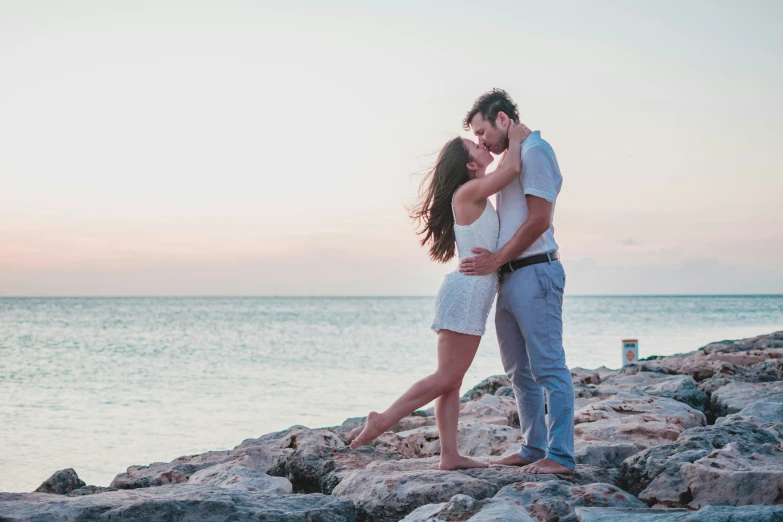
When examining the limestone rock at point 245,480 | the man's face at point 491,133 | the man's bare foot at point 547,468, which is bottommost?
the limestone rock at point 245,480

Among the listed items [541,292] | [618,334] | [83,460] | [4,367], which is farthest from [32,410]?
[618,334]

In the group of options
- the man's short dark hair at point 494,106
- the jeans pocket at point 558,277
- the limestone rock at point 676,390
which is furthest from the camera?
the limestone rock at point 676,390

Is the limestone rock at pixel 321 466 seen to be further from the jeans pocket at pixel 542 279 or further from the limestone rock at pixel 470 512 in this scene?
the jeans pocket at pixel 542 279

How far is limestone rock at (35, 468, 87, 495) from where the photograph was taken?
516cm

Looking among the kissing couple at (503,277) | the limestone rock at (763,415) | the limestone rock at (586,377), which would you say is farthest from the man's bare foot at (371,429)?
the limestone rock at (586,377)

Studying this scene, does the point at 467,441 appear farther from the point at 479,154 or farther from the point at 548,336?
the point at 479,154

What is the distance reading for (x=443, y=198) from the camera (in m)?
4.12

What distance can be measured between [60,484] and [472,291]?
3365 millimetres

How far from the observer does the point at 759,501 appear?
3154mm

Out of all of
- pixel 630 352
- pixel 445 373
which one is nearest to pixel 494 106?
pixel 445 373

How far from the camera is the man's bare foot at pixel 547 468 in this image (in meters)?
→ 3.69

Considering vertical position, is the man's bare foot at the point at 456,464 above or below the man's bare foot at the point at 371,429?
below

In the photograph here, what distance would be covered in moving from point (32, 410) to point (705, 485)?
12355 millimetres

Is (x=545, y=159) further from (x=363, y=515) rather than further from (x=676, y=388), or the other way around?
(x=676, y=388)
